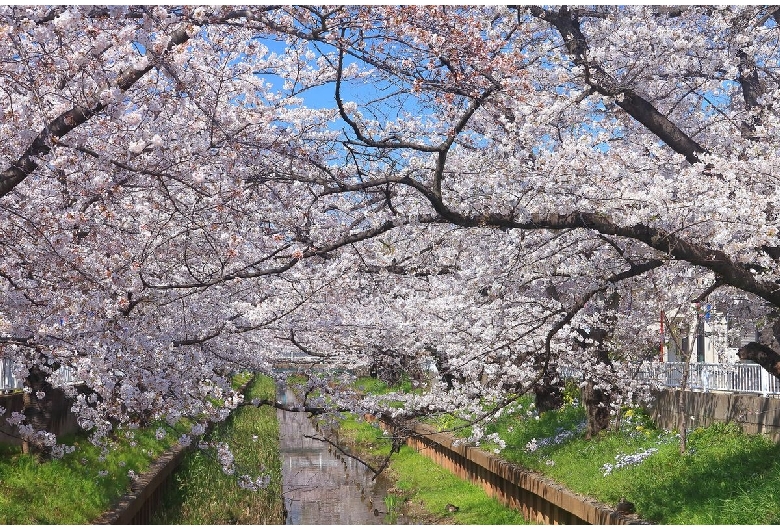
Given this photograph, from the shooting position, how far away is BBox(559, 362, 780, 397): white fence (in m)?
14.1

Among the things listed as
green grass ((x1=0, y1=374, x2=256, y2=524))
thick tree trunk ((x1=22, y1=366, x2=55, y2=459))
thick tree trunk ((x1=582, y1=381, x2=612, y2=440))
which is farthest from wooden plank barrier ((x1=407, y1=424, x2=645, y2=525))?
thick tree trunk ((x1=22, y1=366, x2=55, y2=459))

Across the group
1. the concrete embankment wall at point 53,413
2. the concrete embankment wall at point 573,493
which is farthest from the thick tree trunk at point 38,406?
the concrete embankment wall at point 573,493

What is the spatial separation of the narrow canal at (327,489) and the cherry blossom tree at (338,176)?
5.22 meters

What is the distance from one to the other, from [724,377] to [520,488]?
4546 millimetres

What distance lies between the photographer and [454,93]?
6695 mm

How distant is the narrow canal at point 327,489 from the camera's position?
16562mm

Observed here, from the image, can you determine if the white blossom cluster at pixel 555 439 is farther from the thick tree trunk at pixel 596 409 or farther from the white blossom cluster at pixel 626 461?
the white blossom cluster at pixel 626 461

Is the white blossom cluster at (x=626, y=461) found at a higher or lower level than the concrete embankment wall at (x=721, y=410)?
lower

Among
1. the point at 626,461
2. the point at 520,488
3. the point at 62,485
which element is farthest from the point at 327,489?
the point at 62,485

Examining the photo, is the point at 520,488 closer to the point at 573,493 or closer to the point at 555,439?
the point at 555,439

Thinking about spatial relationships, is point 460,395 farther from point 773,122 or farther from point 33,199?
point 33,199

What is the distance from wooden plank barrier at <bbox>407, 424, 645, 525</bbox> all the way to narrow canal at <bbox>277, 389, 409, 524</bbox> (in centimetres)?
185

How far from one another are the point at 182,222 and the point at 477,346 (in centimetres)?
585

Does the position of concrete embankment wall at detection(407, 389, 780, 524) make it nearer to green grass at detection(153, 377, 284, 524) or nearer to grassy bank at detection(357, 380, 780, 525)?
grassy bank at detection(357, 380, 780, 525)
